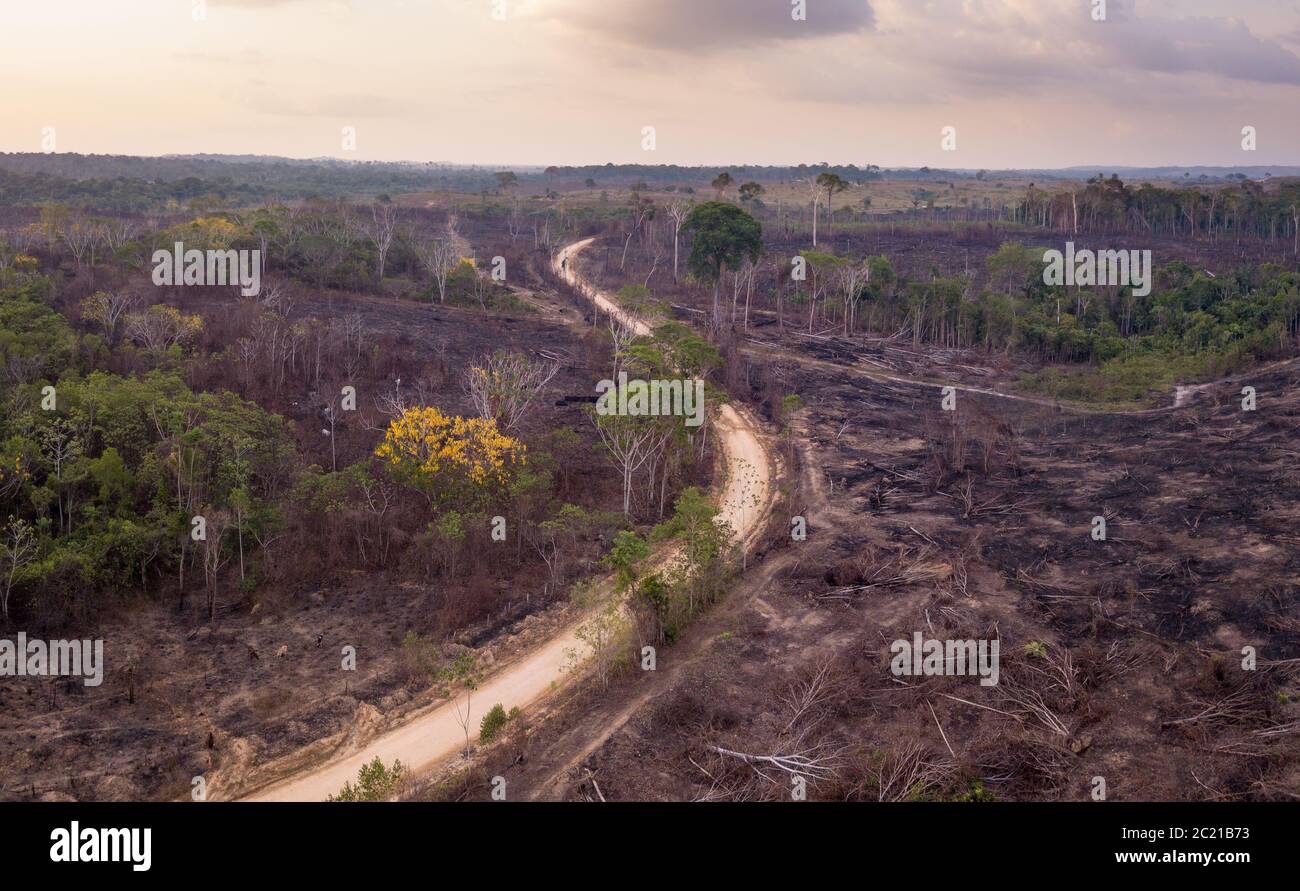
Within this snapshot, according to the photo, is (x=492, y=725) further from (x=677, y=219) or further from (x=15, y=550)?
(x=677, y=219)

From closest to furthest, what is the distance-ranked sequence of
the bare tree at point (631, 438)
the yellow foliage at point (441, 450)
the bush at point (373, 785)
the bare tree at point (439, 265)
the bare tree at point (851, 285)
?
the bush at point (373, 785) → the yellow foliage at point (441, 450) → the bare tree at point (631, 438) → the bare tree at point (851, 285) → the bare tree at point (439, 265)

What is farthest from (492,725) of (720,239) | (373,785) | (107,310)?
(720,239)

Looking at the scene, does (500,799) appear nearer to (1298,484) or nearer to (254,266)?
(1298,484)

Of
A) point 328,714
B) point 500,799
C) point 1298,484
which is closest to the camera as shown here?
point 500,799

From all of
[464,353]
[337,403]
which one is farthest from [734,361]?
[337,403]

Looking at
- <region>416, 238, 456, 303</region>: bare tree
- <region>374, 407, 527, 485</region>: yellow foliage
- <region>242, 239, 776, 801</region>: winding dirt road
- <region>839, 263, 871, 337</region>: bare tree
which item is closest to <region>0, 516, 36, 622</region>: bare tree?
<region>374, 407, 527, 485</region>: yellow foliage

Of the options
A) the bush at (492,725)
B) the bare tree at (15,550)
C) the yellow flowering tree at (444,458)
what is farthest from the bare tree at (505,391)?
the bush at (492,725)

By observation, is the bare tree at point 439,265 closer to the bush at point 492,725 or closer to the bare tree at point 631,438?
the bare tree at point 631,438

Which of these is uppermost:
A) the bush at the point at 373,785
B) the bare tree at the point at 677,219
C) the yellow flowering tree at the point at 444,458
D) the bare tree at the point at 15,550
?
the bare tree at the point at 677,219
